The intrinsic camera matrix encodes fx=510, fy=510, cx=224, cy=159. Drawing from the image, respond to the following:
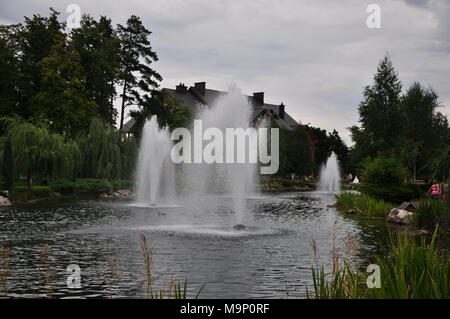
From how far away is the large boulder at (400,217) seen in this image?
2497 cm

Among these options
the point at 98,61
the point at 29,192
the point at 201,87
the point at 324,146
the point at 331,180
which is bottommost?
the point at 29,192

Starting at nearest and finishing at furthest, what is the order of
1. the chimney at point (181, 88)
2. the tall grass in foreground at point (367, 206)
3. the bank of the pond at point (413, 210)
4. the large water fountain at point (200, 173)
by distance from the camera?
the bank of the pond at point (413, 210) → the large water fountain at point (200, 173) → the tall grass in foreground at point (367, 206) → the chimney at point (181, 88)

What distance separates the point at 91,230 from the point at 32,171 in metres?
22.8

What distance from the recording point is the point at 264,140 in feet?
260

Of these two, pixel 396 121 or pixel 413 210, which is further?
pixel 396 121

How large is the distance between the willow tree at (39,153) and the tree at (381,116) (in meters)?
34.1

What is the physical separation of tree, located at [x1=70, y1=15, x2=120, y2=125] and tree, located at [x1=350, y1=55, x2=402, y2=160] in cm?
2970

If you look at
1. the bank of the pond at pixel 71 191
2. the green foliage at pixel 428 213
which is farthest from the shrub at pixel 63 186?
the green foliage at pixel 428 213

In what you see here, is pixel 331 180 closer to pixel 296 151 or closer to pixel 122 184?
pixel 296 151

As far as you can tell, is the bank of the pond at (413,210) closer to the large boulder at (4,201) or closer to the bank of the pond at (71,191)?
the bank of the pond at (71,191)

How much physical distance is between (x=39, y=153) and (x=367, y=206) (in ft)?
83.6

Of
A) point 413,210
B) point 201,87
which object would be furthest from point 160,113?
point 413,210

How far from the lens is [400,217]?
25484 millimetres
